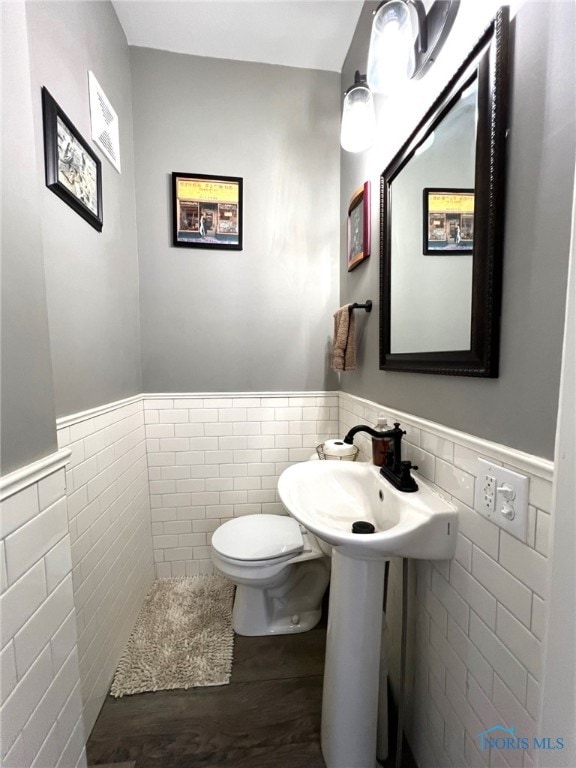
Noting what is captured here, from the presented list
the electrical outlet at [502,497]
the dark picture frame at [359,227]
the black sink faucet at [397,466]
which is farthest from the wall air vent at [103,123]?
the electrical outlet at [502,497]

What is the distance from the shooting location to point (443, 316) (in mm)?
821

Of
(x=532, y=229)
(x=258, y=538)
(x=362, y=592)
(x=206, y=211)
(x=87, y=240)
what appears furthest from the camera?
(x=206, y=211)

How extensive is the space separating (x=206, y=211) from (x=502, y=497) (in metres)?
1.77

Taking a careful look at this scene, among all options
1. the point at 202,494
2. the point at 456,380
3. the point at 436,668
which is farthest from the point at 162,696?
the point at 456,380

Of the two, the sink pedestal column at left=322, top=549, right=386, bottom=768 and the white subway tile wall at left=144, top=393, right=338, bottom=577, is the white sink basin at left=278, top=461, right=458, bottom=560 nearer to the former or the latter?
the sink pedestal column at left=322, top=549, right=386, bottom=768

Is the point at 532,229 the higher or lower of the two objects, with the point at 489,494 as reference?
higher

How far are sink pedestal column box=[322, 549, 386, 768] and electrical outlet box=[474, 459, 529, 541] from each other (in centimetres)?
37

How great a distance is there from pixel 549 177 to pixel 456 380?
43 centimetres

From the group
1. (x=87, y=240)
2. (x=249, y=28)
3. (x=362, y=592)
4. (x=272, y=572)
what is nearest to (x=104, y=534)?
(x=272, y=572)

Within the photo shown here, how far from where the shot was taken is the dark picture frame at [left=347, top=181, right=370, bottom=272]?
127 cm

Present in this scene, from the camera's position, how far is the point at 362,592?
32.5 inches

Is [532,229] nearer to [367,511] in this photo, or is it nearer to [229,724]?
[367,511]

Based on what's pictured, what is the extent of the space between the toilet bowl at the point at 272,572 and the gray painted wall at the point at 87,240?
88cm

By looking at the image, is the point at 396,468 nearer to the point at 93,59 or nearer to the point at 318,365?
the point at 318,365
